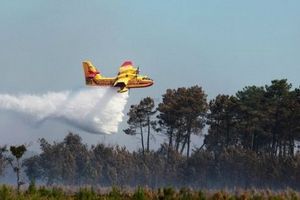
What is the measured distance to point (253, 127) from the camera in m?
100

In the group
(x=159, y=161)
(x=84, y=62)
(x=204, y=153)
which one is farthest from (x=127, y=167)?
(x=84, y=62)

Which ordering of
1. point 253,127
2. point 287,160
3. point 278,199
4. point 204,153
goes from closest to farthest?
1. point 278,199
2. point 287,160
3. point 253,127
4. point 204,153

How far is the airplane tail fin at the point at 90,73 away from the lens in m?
98.2

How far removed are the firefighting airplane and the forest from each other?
1518 centimetres

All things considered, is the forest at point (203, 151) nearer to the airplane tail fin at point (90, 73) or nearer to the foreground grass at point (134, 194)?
the airplane tail fin at point (90, 73)

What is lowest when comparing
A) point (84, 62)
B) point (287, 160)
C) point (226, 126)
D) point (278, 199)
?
point (278, 199)

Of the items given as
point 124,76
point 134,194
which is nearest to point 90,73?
point 124,76

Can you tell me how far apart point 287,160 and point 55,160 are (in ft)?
165

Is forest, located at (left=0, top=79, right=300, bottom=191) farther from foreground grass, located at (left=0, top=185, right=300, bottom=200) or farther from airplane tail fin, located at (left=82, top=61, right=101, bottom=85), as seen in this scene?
foreground grass, located at (left=0, top=185, right=300, bottom=200)

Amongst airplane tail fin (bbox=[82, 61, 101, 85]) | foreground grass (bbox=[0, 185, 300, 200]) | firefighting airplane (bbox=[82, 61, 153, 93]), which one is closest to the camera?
foreground grass (bbox=[0, 185, 300, 200])

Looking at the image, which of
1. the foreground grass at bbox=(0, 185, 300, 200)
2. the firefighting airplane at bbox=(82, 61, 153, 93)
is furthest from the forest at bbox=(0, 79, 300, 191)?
the foreground grass at bbox=(0, 185, 300, 200)

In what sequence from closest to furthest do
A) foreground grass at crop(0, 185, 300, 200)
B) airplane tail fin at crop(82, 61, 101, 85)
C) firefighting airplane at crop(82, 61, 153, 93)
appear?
foreground grass at crop(0, 185, 300, 200) → firefighting airplane at crop(82, 61, 153, 93) → airplane tail fin at crop(82, 61, 101, 85)

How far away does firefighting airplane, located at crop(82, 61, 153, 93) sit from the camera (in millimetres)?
89250

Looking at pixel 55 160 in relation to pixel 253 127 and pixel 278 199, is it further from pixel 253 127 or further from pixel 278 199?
pixel 278 199
